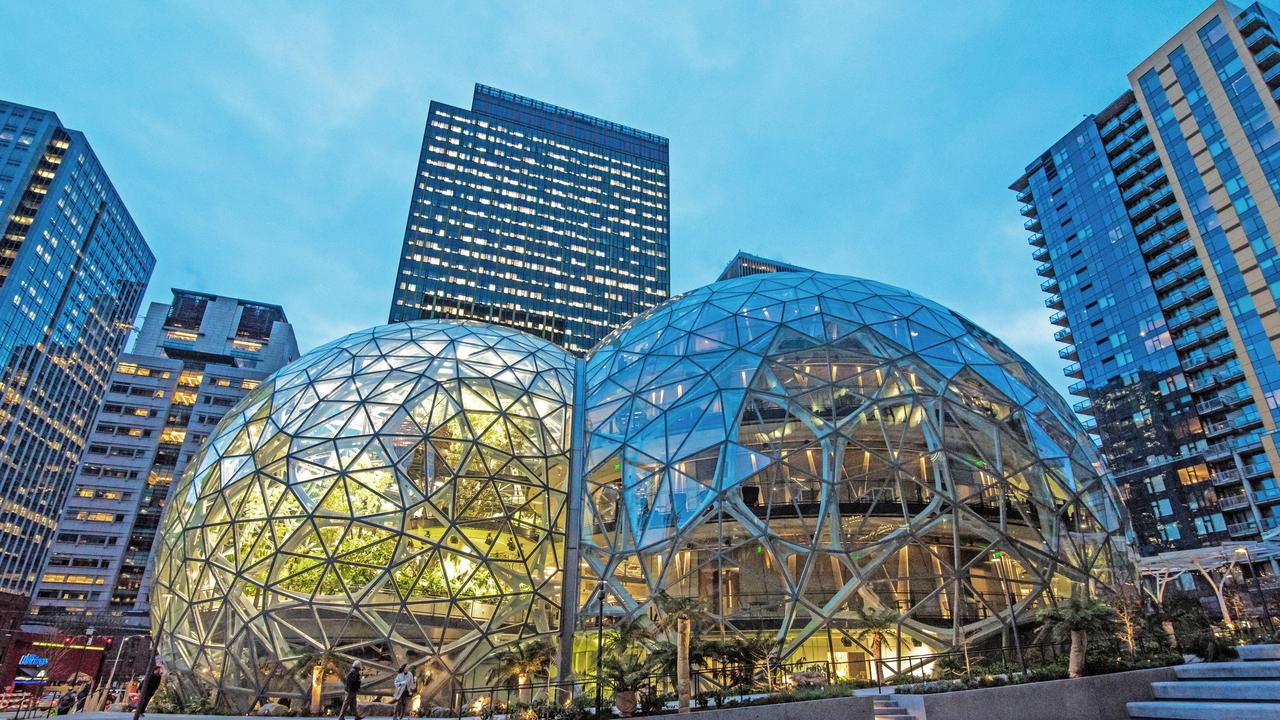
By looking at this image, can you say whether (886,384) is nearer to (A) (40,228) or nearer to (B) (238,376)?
(B) (238,376)

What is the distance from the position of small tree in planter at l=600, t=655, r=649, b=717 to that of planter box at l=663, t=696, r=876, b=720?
1805 mm

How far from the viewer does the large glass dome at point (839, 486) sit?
1922cm

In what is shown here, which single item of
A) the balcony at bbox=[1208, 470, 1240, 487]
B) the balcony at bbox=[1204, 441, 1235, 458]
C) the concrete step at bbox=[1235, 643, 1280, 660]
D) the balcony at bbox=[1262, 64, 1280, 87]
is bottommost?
the concrete step at bbox=[1235, 643, 1280, 660]

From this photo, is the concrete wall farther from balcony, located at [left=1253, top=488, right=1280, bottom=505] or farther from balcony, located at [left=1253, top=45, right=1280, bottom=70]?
balcony, located at [left=1253, top=45, right=1280, bottom=70]

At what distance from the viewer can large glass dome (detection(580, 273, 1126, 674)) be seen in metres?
19.2

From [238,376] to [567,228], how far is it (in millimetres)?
71427

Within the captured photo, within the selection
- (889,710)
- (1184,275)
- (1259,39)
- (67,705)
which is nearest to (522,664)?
(889,710)

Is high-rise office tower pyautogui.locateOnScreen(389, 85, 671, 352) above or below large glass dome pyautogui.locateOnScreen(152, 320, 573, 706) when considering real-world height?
above

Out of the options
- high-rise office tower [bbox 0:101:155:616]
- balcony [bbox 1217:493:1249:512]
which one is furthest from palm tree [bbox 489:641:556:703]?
high-rise office tower [bbox 0:101:155:616]

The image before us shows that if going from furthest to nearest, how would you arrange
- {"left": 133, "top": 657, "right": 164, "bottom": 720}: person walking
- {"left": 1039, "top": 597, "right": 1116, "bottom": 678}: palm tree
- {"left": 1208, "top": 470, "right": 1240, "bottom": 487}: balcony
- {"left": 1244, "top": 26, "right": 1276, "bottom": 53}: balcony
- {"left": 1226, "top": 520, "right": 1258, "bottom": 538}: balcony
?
{"left": 1208, "top": 470, "right": 1240, "bottom": 487}: balcony, {"left": 1226, "top": 520, "right": 1258, "bottom": 538}: balcony, {"left": 1244, "top": 26, "right": 1276, "bottom": 53}: balcony, {"left": 133, "top": 657, "right": 164, "bottom": 720}: person walking, {"left": 1039, "top": 597, "right": 1116, "bottom": 678}: palm tree

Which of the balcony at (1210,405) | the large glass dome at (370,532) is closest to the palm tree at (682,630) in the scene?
the large glass dome at (370,532)

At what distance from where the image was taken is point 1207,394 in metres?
64.3

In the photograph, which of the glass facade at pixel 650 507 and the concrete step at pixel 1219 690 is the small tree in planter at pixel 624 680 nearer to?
the glass facade at pixel 650 507

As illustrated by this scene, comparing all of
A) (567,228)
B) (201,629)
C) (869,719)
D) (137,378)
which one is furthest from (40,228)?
(869,719)
